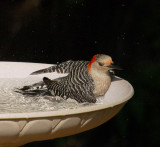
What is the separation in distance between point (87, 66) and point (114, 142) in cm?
118

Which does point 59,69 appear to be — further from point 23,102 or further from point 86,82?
point 23,102

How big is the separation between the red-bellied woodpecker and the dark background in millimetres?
992

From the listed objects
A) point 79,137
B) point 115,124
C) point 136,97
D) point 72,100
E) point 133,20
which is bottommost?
point 79,137

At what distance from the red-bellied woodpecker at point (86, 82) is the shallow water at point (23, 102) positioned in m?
0.04

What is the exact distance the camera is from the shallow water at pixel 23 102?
200cm

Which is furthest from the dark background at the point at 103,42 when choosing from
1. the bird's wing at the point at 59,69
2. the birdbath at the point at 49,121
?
the birdbath at the point at 49,121

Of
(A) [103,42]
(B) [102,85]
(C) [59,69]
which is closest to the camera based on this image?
(B) [102,85]

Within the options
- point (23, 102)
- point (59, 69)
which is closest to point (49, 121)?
point (23, 102)

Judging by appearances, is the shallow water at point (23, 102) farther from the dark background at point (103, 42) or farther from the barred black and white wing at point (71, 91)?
the dark background at point (103, 42)

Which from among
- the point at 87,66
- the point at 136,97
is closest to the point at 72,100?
the point at 87,66

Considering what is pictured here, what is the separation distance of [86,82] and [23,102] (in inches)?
13.9

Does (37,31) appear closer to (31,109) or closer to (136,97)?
(136,97)

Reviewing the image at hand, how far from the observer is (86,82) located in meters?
2.26

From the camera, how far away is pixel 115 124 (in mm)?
3312
